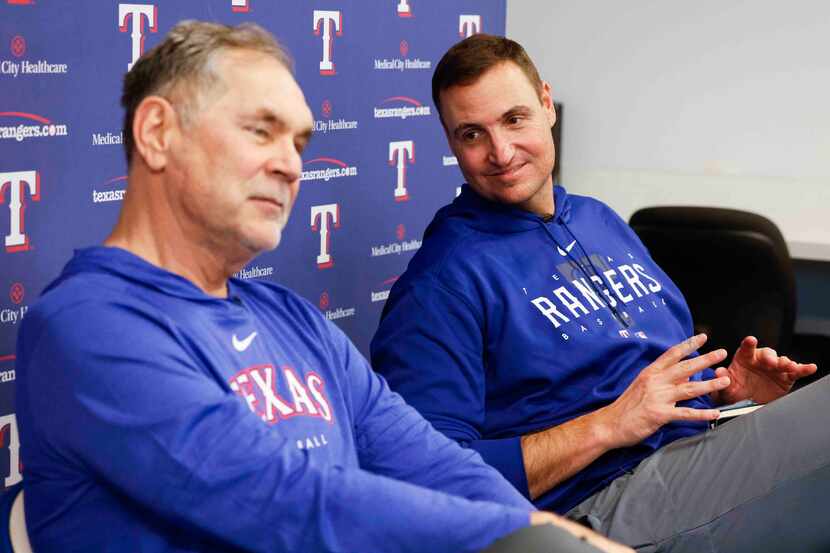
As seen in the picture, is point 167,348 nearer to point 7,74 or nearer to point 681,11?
point 7,74

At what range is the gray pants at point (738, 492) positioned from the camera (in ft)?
6.08

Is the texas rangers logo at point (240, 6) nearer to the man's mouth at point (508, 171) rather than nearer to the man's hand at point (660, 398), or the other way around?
the man's mouth at point (508, 171)

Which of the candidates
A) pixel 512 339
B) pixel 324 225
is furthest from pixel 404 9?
pixel 512 339

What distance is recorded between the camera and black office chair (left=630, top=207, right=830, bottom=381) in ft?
11.9

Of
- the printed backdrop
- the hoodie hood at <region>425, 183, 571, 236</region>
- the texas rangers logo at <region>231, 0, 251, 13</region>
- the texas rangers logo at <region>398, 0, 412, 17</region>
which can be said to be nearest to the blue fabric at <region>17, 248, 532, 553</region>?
the printed backdrop

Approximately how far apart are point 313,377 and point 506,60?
0.94m

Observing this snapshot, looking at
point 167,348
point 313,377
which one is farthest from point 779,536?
point 167,348

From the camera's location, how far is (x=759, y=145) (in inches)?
191

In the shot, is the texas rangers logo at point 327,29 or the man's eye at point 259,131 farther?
the texas rangers logo at point 327,29

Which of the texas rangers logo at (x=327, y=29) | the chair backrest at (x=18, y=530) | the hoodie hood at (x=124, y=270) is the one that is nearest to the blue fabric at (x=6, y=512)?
the chair backrest at (x=18, y=530)

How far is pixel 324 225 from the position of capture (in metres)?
2.82

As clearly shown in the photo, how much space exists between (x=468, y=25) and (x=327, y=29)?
68 cm

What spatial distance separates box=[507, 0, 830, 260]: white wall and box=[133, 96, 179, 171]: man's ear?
11.6 ft

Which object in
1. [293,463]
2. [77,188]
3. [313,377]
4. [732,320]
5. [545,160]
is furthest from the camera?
[732,320]
